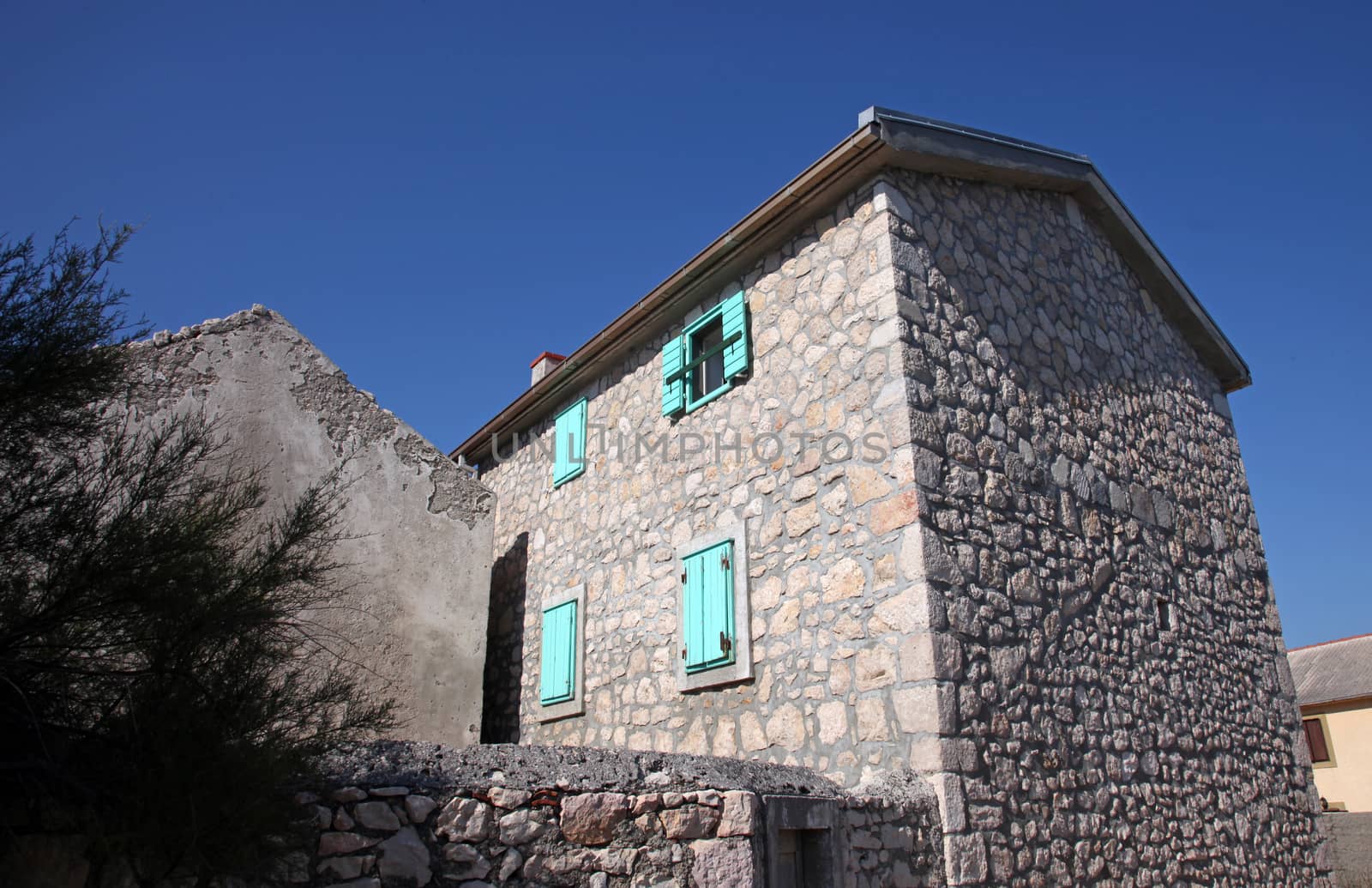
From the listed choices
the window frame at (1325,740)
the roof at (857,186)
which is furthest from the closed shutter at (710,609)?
the window frame at (1325,740)

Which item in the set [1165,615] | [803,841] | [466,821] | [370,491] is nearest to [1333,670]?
[1165,615]

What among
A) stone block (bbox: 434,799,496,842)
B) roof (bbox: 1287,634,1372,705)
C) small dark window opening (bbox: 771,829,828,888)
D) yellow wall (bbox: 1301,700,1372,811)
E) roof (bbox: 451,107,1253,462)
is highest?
roof (bbox: 451,107,1253,462)

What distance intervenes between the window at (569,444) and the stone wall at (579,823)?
458 centimetres

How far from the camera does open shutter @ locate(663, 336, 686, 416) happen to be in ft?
28.1

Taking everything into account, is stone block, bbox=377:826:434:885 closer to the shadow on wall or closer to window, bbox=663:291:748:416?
window, bbox=663:291:748:416

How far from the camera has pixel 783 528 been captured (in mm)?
7215

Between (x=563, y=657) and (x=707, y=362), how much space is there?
2946 mm

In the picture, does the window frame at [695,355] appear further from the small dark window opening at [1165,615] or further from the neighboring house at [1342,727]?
the neighboring house at [1342,727]

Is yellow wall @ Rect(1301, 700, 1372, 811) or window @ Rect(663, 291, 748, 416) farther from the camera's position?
yellow wall @ Rect(1301, 700, 1372, 811)

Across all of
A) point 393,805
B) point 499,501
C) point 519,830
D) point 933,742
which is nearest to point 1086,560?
point 933,742

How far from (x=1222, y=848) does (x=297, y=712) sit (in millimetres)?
6935

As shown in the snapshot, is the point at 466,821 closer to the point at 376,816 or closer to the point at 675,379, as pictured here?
the point at 376,816

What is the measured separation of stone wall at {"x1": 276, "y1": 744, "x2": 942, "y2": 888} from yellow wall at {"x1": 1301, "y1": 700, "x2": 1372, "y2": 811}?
17.0m

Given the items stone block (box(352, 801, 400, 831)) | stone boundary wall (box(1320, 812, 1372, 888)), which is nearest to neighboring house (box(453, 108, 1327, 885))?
stone block (box(352, 801, 400, 831))
